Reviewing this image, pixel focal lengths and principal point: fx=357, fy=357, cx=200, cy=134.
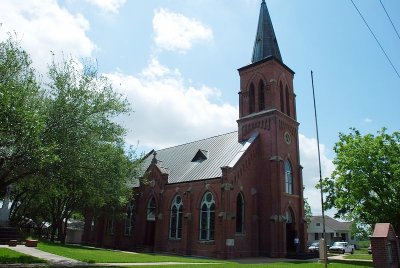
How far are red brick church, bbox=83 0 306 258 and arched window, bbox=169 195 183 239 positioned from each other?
0.08 m

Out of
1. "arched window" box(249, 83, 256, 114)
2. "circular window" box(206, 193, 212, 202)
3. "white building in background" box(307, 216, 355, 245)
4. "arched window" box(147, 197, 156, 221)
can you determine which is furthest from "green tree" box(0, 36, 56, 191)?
"white building in background" box(307, 216, 355, 245)

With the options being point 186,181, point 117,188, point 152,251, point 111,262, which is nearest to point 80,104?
point 117,188

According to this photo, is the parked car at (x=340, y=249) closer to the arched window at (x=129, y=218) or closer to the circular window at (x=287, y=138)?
the circular window at (x=287, y=138)

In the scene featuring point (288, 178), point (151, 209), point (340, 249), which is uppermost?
point (288, 178)

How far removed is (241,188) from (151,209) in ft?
35.3

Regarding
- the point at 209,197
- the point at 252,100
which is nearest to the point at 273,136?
the point at 252,100

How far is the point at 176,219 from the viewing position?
31719 mm

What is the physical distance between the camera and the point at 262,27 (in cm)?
3612

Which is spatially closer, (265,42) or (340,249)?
(265,42)

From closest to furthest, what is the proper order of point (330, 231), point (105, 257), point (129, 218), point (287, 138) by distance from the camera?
1. point (105, 257)
2. point (287, 138)
3. point (129, 218)
4. point (330, 231)

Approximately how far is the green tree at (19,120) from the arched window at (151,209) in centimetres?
1685

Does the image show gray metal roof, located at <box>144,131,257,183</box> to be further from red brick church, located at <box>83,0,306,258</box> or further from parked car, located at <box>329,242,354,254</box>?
parked car, located at <box>329,242,354,254</box>

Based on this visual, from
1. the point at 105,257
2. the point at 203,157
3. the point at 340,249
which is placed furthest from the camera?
the point at 340,249

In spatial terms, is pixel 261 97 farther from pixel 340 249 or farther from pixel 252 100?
pixel 340 249
